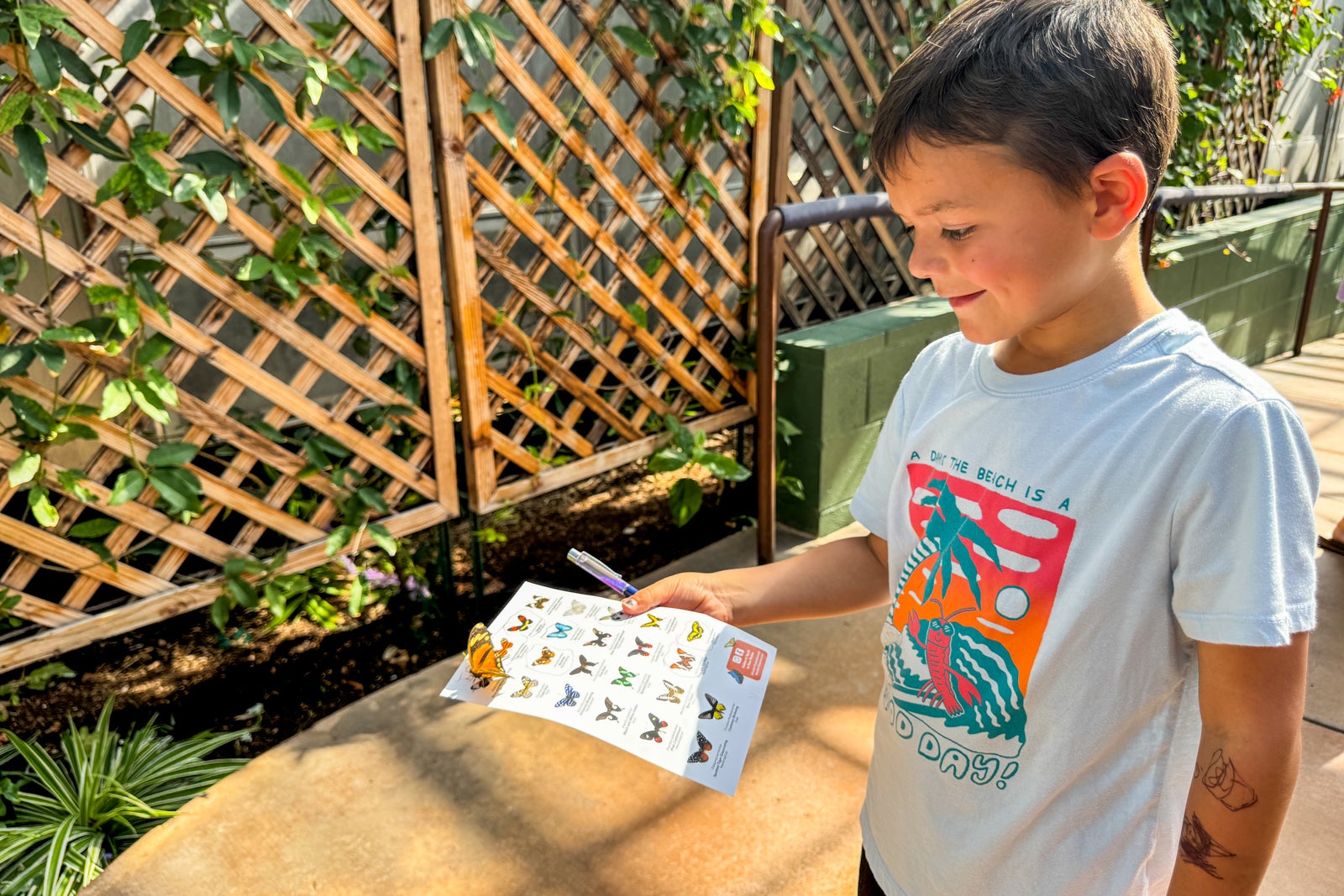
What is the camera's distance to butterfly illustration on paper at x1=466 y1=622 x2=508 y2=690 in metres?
1.05

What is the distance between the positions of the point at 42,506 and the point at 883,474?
5.18 ft

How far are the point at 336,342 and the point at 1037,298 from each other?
171 centimetres

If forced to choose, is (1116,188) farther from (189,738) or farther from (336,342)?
(189,738)

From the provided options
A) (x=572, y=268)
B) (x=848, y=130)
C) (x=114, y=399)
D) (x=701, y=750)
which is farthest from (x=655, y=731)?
(x=848, y=130)

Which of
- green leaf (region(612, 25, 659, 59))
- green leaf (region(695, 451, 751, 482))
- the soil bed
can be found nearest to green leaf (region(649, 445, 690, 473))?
green leaf (region(695, 451, 751, 482))

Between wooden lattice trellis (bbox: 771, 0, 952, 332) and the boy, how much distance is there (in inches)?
78.3

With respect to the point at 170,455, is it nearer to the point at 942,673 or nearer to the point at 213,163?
the point at 213,163

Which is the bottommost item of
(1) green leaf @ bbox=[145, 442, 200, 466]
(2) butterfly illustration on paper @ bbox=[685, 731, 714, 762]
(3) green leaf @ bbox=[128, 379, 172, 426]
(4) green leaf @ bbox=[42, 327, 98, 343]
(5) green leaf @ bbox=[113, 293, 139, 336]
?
(1) green leaf @ bbox=[145, 442, 200, 466]

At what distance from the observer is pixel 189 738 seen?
81.0 inches

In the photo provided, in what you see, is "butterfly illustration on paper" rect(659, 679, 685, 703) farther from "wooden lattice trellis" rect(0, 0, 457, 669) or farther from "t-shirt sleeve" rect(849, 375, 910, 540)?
"wooden lattice trellis" rect(0, 0, 457, 669)

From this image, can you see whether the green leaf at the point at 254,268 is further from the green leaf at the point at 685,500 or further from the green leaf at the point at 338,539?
the green leaf at the point at 685,500

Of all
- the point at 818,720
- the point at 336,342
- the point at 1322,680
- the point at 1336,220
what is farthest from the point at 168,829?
the point at 1336,220

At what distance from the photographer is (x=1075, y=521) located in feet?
2.50

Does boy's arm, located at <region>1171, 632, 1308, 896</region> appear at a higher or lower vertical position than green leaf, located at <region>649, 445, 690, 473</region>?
higher
